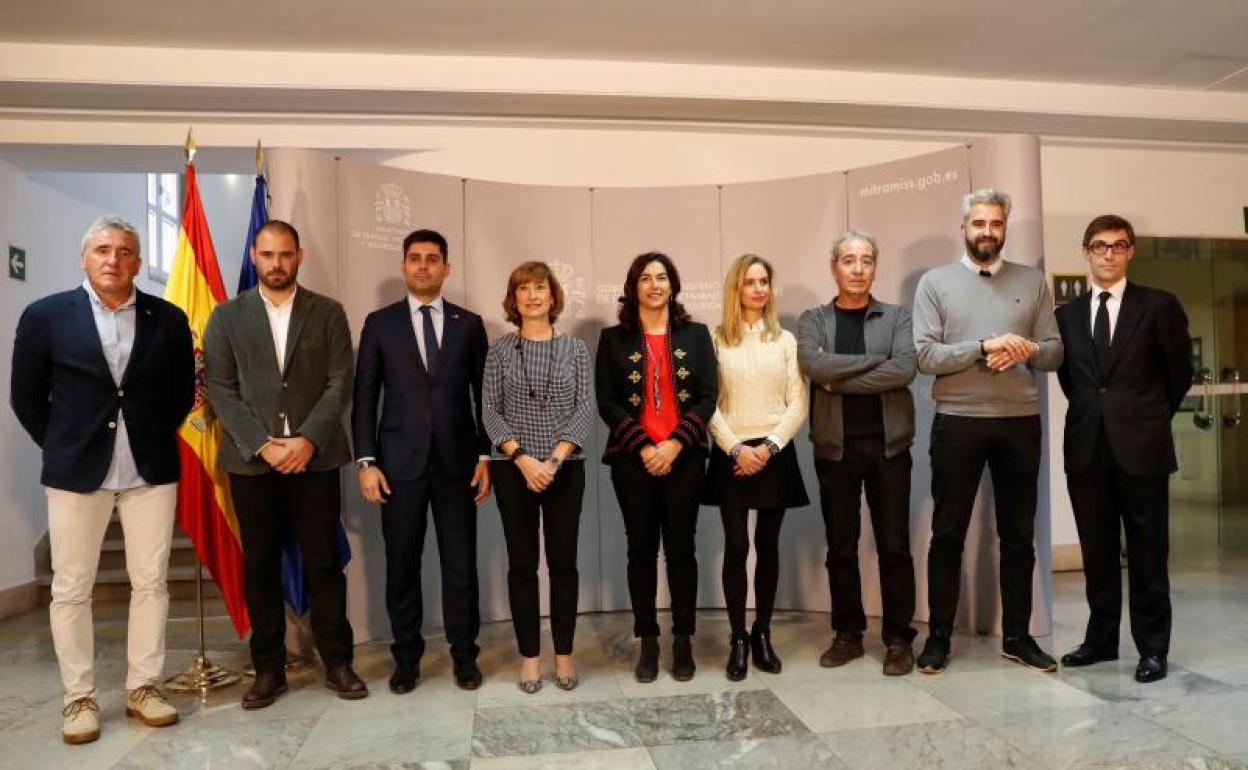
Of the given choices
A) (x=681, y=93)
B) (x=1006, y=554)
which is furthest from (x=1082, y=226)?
(x=1006, y=554)

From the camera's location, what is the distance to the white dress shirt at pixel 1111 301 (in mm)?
3338

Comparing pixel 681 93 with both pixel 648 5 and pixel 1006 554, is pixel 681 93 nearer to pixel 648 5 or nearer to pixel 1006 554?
pixel 648 5

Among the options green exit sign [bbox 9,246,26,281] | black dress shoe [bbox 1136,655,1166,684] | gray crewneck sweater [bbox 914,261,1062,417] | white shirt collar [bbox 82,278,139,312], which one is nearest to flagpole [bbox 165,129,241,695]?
white shirt collar [bbox 82,278,139,312]

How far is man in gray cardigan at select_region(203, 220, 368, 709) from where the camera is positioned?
312 centimetres

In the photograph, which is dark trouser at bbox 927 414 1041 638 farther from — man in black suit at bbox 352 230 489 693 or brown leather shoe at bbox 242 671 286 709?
brown leather shoe at bbox 242 671 286 709

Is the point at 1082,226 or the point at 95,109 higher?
the point at 95,109

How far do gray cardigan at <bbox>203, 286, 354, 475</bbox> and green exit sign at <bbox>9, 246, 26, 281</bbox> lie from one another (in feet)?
9.84

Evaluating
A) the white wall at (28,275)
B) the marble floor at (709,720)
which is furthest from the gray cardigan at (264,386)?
the white wall at (28,275)

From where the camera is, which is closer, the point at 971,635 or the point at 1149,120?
the point at 971,635

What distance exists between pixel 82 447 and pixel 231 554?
0.90 meters

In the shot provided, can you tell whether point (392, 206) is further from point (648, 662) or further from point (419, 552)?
point (648, 662)

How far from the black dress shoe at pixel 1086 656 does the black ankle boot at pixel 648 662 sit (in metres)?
1.74

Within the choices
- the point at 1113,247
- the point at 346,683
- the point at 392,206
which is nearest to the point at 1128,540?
the point at 1113,247

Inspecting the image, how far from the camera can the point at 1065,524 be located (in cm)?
578
